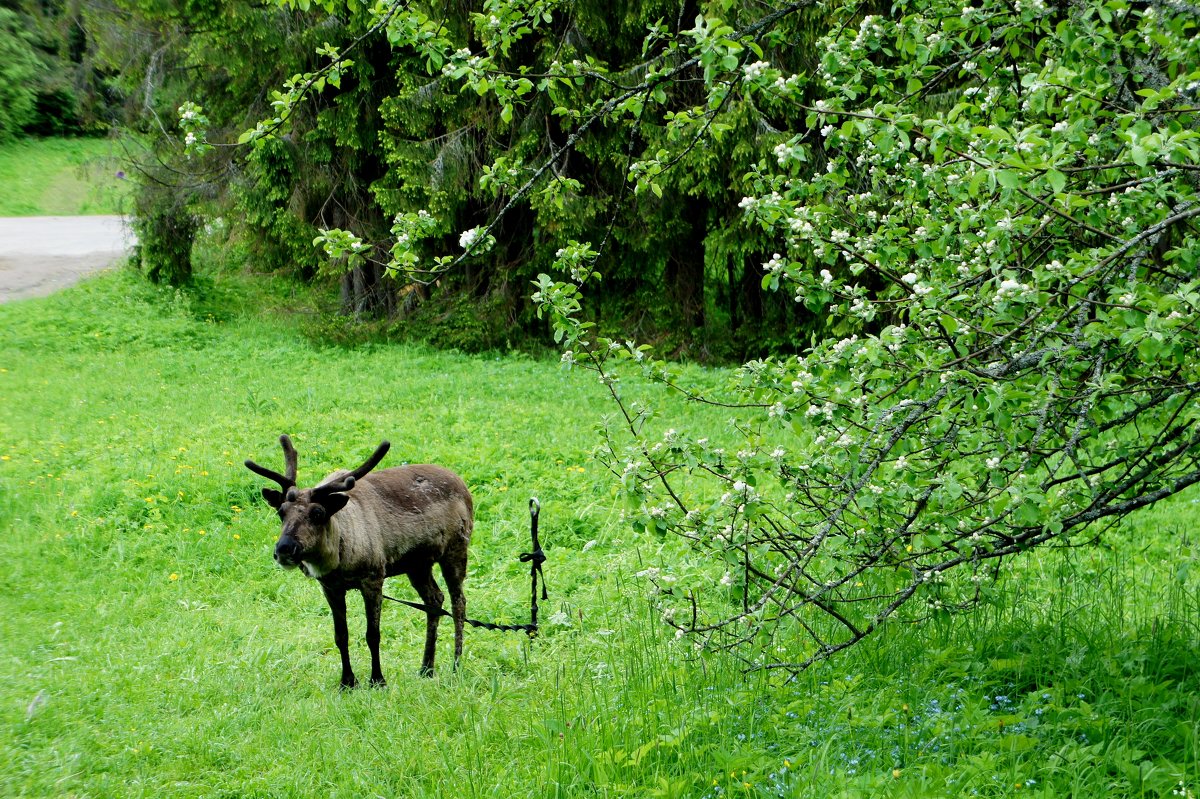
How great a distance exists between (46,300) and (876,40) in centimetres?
1905

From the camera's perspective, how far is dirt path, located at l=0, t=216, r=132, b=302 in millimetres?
21453

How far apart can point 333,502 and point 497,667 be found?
1618 millimetres

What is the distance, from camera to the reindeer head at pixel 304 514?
5.83 meters

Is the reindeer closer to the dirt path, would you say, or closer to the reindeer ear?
the reindeer ear

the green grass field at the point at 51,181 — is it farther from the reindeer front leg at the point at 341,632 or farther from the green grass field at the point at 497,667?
the reindeer front leg at the point at 341,632

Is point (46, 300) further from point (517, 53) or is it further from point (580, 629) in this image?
point (580, 629)

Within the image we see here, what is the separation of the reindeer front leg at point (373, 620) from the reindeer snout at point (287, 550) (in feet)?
2.70

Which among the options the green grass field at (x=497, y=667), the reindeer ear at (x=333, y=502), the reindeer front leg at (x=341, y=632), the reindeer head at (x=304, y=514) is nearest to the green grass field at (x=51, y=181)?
the green grass field at (x=497, y=667)

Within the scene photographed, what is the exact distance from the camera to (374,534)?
6648 mm

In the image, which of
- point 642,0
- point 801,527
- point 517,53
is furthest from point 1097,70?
point 517,53

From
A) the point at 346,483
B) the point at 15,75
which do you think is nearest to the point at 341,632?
the point at 346,483

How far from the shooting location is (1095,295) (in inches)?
183

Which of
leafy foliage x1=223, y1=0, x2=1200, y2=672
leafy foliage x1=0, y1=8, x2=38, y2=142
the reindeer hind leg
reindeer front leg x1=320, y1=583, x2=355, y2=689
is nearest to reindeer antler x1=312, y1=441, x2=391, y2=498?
reindeer front leg x1=320, y1=583, x2=355, y2=689

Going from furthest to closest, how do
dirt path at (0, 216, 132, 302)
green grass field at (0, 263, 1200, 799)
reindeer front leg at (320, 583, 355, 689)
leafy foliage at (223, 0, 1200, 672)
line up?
dirt path at (0, 216, 132, 302) → reindeer front leg at (320, 583, 355, 689) → green grass field at (0, 263, 1200, 799) → leafy foliage at (223, 0, 1200, 672)
